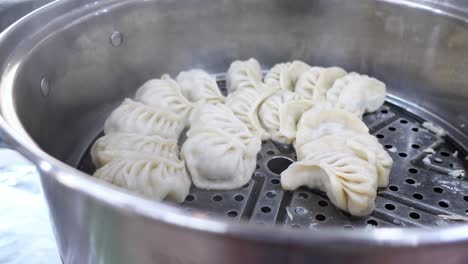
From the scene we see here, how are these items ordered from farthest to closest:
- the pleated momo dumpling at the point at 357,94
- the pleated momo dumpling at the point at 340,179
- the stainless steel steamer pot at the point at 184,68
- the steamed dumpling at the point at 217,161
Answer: the pleated momo dumpling at the point at 357,94, the steamed dumpling at the point at 217,161, the pleated momo dumpling at the point at 340,179, the stainless steel steamer pot at the point at 184,68

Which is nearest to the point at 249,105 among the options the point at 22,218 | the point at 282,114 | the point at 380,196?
the point at 282,114

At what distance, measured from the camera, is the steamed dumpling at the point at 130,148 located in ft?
4.13

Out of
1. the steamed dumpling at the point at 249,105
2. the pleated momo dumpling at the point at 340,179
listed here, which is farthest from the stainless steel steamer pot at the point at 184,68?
the pleated momo dumpling at the point at 340,179

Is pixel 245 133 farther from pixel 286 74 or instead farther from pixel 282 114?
pixel 286 74

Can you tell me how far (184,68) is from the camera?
1752 millimetres

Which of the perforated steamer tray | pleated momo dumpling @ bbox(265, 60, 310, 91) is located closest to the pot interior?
the perforated steamer tray

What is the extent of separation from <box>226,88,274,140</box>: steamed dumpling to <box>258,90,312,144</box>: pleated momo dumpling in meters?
0.02

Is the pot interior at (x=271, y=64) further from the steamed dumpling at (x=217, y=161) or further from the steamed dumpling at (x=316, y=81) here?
the steamed dumpling at (x=316, y=81)

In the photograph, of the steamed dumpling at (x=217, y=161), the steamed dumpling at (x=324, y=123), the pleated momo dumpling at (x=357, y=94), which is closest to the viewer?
the steamed dumpling at (x=217, y=161)

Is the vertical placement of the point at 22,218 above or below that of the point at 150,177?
below

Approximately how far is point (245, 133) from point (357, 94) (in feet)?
1.33

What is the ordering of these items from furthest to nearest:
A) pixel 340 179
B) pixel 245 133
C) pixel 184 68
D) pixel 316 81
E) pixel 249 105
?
pixel 184 68
pixel 316 81
pixel 249 105
pixel 245 133
pixel 340 179

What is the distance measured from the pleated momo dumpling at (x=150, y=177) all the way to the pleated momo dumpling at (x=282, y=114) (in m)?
0.33

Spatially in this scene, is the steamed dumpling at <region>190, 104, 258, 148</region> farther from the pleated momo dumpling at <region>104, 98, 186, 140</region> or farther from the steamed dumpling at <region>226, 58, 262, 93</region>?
the steamed dumpling at <region>226, 58, 262, 93</region>
